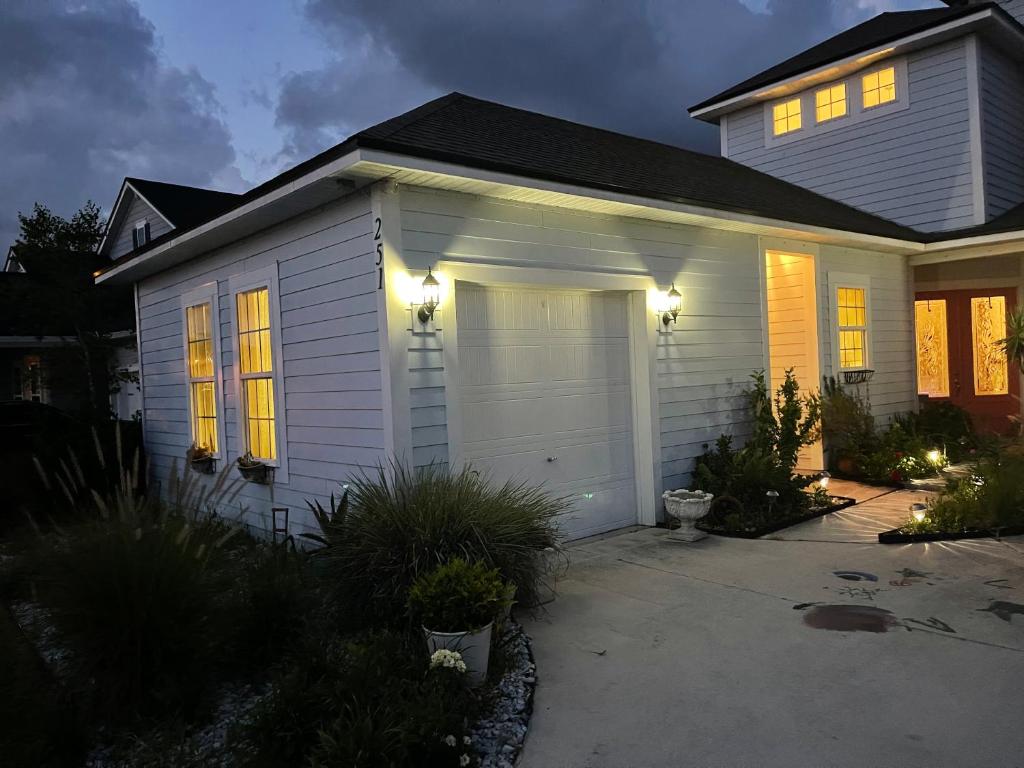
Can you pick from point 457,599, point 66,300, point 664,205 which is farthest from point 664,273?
point 66,300

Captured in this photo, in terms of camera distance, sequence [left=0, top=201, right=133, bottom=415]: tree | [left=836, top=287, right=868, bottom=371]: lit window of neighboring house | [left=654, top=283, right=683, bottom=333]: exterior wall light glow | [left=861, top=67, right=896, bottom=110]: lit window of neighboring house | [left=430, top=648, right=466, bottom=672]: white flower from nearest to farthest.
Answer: [left=430, top=648, right=466, bottom=672]: white flower → [left=654, top=283, right=683, bottom=333]: exterior wall light glow → [left=836, top=287, right=868, bottom=371]: lit window of neighboring house → [left=861, top=67, right=896, bottom=110]: lit window of neighboring house → [left=0, top=201, right=133, bottom=415]: tree

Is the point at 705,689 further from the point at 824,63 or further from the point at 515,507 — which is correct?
the point at 824,63

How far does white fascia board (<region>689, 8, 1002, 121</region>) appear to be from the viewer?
32.2ft

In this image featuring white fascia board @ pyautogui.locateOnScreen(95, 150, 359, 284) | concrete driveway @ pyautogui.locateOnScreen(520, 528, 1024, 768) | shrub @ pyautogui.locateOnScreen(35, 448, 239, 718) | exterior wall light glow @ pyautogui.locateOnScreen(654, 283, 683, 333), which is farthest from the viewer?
exterior wall light glow @ pyautogui.locateOnScreen(654, 283, 683, 333)

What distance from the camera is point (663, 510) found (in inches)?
271

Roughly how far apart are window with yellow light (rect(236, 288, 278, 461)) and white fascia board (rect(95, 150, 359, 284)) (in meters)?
0.71

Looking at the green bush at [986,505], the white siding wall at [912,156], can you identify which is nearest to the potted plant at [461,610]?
the green bush at [986,505]

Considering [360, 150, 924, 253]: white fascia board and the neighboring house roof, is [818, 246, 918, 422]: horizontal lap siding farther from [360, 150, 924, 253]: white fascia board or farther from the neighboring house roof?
the neighboring house roof

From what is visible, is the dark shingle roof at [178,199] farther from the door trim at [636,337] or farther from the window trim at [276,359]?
the door trim at [636,337]

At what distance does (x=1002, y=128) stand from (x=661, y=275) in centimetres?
717

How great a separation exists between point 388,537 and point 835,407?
6425mm

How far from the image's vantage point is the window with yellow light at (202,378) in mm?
7910

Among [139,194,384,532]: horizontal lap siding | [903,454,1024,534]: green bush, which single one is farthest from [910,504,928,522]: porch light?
[139,194,384,532]: horizontal lap siding

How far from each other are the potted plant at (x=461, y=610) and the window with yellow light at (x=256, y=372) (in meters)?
3.84
